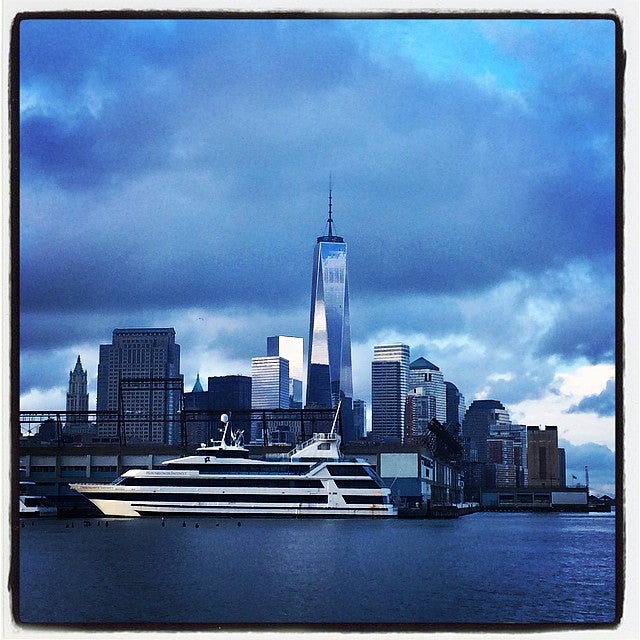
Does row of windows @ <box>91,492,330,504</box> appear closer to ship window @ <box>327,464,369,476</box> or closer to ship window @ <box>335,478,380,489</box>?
ship window @ <box>335,478,380,489</box>

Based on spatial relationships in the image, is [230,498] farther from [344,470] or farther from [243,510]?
[344,470]

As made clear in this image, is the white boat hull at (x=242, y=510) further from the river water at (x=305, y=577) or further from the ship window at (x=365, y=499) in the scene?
the river water at (x=305, y=577)

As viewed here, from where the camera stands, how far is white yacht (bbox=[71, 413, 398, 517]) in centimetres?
5812

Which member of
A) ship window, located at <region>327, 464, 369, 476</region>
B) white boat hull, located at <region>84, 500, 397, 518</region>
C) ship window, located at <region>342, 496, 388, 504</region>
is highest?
ship window, located at <region>327, 464, 369, 476</region>

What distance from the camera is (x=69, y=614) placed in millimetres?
19156

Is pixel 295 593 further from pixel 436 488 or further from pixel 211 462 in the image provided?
pixel 436 488

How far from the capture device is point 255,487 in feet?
191

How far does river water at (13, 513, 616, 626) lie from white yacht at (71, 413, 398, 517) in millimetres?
7943

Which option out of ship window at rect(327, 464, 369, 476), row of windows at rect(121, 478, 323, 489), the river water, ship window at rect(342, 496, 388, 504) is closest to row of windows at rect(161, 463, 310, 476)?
row of windows at rect(121, 478, 323, 489)

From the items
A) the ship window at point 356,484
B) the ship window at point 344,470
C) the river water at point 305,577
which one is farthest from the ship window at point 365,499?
the river water at point 305,577

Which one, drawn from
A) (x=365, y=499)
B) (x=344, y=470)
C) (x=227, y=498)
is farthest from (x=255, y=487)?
(x=365, y=499)

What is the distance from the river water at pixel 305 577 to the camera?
19.8m

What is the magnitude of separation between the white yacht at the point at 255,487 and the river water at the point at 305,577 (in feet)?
26.1
